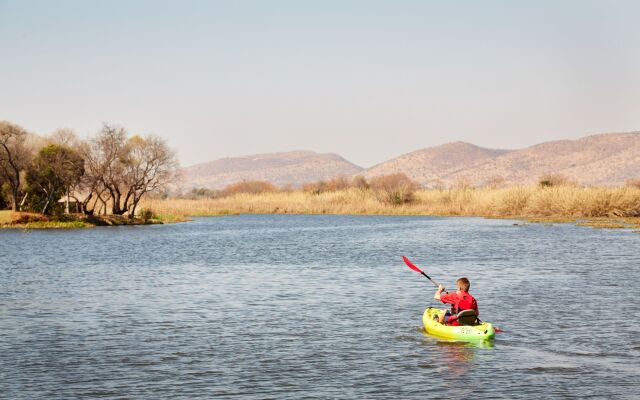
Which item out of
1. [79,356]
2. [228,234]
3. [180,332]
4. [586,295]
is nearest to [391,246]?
[228,234]

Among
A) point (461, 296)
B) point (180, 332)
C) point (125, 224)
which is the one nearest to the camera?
point (461, 296)

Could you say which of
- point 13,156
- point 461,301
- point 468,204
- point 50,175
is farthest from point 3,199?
point 461,301

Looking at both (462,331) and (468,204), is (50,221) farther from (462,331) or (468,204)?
(462,331)

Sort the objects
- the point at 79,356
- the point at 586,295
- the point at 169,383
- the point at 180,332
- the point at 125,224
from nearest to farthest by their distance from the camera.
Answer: the point at 169,383, the point at 79,356, the point at 180,332, the point at 586,295, the point at 125,224

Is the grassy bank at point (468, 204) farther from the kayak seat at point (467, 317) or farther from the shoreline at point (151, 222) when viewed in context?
the kayak seat at point (467, 317)

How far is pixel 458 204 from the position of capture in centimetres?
9606

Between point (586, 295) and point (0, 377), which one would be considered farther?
point (586, 295)

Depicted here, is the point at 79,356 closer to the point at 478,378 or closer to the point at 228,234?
the point at 478,378

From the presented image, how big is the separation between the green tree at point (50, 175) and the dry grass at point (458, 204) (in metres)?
18.5

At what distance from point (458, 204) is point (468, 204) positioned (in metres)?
1.76

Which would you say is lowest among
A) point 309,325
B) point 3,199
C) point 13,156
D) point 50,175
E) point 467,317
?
point 309,325

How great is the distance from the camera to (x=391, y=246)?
172ft

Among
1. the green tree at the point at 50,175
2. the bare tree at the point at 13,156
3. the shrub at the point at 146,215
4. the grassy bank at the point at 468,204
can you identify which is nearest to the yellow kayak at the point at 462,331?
the grassy bank at the point at 468,204

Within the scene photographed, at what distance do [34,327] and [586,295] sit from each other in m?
16.7
